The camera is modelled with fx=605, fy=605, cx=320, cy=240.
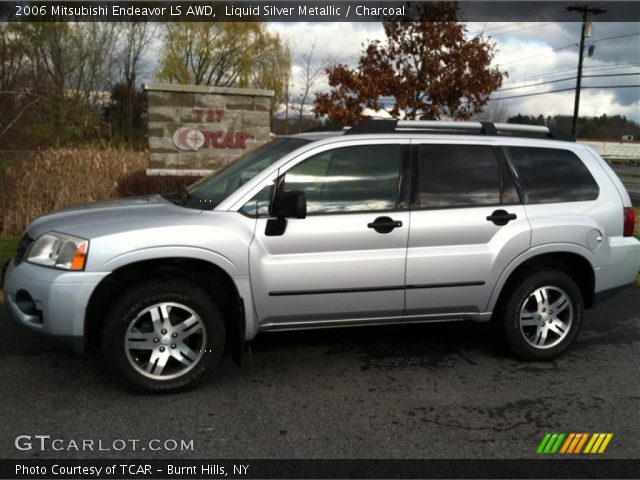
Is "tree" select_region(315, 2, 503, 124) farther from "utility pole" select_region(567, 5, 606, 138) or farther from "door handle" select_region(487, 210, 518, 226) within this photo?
"utility pole" select_region(567, 5, 606, 138)

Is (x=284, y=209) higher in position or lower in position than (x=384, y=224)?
higher

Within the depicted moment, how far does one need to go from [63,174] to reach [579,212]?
8.60m

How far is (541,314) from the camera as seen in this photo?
15.4 ft

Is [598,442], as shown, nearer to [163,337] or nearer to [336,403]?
[336,403]

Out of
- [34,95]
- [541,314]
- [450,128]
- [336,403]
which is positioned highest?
[34,95]

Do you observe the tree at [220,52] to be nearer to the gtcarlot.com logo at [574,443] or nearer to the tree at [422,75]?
the tree at [422,75]

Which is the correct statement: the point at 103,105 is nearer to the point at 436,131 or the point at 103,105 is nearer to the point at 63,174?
the point at 63,174

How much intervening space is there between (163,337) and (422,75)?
9558 millimetres

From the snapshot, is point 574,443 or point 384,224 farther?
point 384,224

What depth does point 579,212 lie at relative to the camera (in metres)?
4.75

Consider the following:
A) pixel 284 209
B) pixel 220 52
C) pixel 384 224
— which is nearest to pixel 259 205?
pixel 284 209

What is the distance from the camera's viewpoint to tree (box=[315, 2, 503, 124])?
1180 centimetres

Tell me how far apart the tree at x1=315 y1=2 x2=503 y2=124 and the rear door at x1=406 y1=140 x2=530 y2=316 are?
7.67 meters

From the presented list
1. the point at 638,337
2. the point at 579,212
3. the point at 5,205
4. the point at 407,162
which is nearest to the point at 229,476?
the point at 407,162
